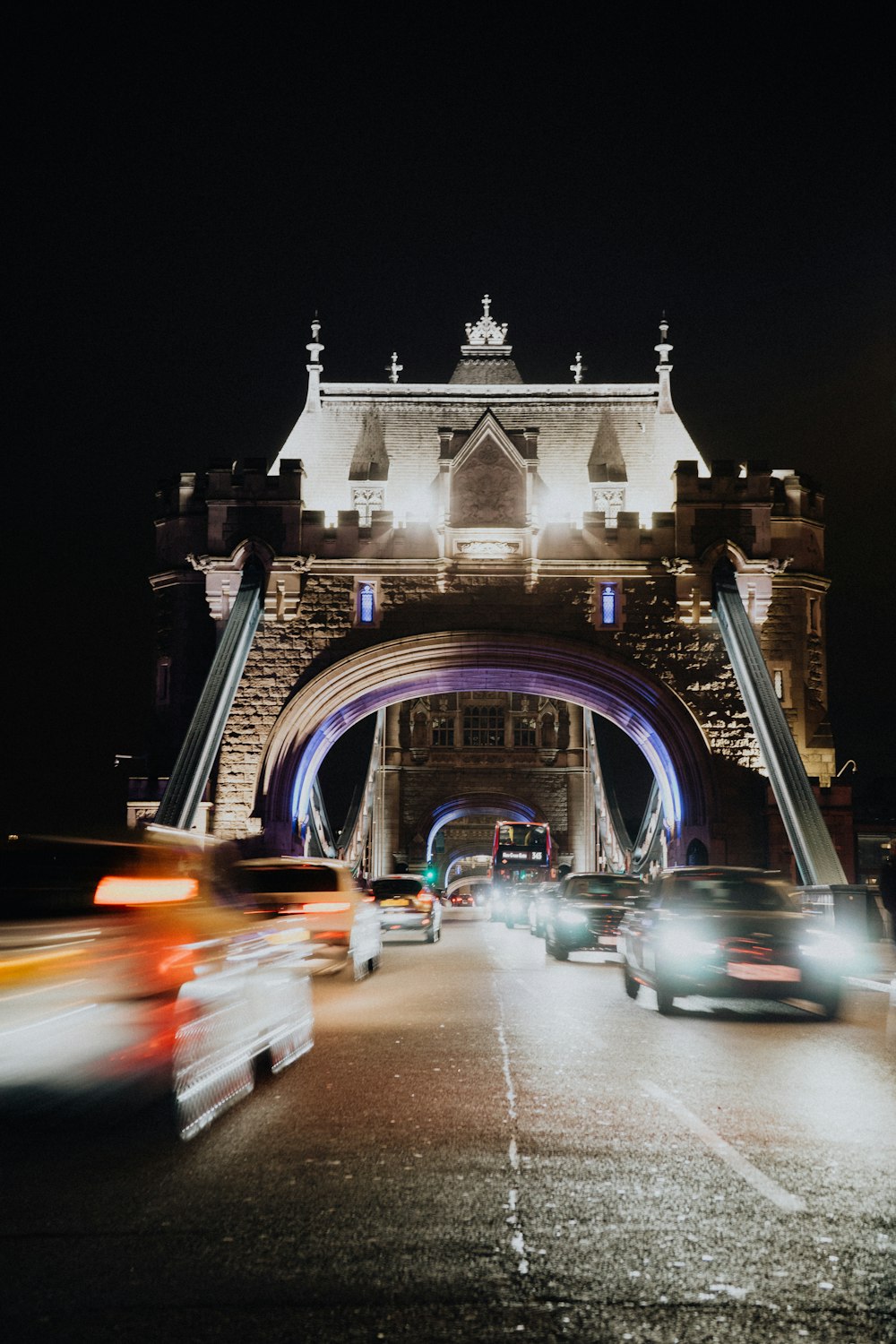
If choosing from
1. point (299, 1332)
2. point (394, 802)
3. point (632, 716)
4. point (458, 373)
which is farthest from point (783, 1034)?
point (394, 802)

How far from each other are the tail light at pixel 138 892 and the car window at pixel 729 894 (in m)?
6.32

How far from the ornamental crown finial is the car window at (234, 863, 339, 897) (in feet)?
107

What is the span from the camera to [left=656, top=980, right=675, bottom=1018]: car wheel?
11.0 metres

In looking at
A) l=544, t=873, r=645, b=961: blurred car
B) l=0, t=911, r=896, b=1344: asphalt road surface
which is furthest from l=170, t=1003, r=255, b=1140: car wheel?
l=544, t=873, r=645, b=961: blurred car

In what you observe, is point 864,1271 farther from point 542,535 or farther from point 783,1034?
point 542,535

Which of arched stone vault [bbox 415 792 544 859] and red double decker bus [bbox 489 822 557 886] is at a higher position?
arched stone vault [bbox 415 792 544 859]

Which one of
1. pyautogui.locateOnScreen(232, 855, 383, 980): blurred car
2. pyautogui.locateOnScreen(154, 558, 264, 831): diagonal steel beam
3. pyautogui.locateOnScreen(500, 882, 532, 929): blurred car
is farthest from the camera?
pyautogui.locateOnScreen(500, 882, 532, 929): blurred car

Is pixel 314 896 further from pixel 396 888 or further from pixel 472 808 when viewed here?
pixel 472 808

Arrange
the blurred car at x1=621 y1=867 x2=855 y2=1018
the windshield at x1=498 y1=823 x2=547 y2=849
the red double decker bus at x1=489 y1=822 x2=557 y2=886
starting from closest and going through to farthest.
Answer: the blurred car at x1=621 y1=867 x2=855 y2=1018, the red double decker bus at x1=489 y1=822 x2=557 y2=886, the windshield at x1=498 y1=823 x2=547 y2=849

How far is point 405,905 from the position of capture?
23.0 metres

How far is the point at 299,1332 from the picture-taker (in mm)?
3375

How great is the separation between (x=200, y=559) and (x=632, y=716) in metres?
12.1

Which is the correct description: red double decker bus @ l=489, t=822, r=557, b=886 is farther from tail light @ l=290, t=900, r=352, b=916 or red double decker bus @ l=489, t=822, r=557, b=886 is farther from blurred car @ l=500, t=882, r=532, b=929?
tail light @ l=290, t=900, r=352, b=916

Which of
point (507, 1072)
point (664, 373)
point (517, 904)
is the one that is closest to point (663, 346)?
point (664, 373)
